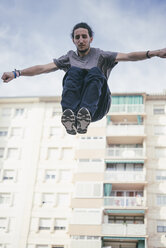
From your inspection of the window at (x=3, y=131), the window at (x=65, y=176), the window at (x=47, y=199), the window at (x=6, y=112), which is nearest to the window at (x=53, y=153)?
the window at (x=65, y=176)

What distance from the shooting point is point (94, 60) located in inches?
267

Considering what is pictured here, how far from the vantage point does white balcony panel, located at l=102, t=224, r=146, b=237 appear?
31156mm

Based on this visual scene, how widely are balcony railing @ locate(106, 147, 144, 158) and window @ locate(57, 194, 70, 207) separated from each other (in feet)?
17.0

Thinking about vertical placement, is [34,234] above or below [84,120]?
above

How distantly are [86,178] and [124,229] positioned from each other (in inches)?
217

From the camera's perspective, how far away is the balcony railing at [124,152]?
117ft

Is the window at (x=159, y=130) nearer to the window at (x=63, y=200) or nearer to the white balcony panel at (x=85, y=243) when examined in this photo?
the window at (x=63, y=200)

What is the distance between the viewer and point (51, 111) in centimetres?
4066

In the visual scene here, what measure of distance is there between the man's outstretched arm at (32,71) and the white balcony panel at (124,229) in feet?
84.8

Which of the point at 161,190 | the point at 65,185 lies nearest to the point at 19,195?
the point at 65,185

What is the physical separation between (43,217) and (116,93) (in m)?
13.5

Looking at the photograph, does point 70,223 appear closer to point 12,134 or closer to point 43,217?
point 43,217

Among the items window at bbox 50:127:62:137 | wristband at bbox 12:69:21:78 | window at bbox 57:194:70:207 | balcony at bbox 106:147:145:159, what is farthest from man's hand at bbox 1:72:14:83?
window at bbox 50:127:62:137

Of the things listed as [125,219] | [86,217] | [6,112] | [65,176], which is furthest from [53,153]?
[125,219]
